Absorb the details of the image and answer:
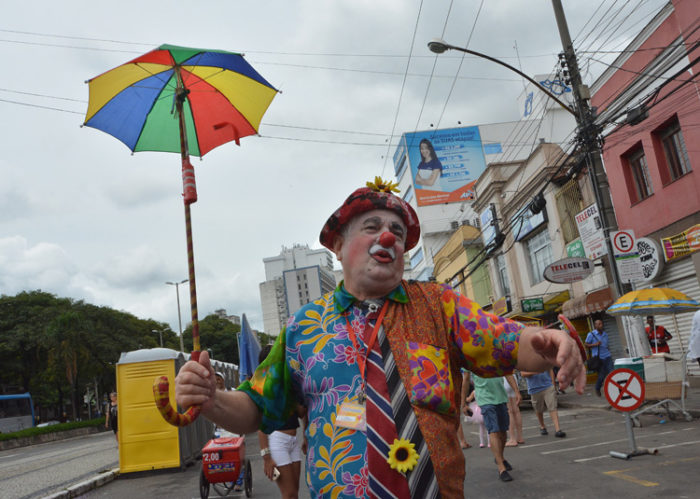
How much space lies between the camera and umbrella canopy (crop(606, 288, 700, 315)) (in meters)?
9.30

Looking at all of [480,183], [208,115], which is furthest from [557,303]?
[208,115]

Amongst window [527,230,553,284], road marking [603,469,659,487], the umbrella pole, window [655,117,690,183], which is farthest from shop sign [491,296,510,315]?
the umbrella pole

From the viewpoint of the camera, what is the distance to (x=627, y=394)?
Result: 273 inches

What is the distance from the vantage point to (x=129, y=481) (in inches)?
398

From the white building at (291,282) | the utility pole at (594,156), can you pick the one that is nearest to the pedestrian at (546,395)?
the utility pole at (594,156)

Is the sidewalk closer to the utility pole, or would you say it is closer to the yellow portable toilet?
the utility pole

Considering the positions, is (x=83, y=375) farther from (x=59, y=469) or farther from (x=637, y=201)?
(x=637, y=201)

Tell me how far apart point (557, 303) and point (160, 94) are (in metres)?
20.0

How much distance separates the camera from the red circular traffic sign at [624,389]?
22.6 feet

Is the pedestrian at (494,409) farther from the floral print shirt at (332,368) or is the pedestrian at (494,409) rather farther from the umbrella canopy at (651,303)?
the floral print shirt at (332,368)

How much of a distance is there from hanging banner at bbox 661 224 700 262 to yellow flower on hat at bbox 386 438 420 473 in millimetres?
13419

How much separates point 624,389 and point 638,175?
10759 mm

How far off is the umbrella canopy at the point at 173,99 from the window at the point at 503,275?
25.3 metres

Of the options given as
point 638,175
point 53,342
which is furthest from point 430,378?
point 53,342
